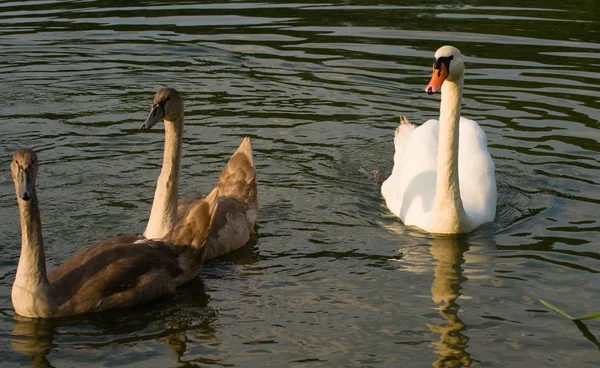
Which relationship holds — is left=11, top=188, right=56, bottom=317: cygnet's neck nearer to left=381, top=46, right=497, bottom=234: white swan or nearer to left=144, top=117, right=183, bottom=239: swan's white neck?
left=144, top=117, right=183, bottom=239: swan's white neck

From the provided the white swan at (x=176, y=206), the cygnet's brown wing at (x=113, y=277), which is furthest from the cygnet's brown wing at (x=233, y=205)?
the cygnet's brown wing at (x=113, y=277)

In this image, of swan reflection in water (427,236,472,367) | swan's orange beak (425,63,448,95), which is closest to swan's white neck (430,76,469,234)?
swan reflection in water (427,236,472,367)

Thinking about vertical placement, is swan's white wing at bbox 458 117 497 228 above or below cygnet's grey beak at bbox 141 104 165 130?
below

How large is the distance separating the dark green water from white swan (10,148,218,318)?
149mm

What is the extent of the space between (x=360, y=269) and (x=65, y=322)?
2.47 m

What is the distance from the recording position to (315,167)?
12.1 m

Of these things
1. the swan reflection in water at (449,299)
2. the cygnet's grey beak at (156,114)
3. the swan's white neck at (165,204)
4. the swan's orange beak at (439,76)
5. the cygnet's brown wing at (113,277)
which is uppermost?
the swan's orange beak at (439,76)

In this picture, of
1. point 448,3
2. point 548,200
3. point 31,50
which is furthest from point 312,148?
point 448,3

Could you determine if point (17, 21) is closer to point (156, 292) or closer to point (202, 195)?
point (202, 195)

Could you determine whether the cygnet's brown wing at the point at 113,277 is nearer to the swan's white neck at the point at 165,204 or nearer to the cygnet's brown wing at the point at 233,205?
the swan's white neck at the point at 165,204

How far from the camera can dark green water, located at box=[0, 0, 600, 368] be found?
27.1 feet

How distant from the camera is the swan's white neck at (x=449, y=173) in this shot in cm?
1040

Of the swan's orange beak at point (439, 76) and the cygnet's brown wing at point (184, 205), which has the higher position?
the swan's orange beak at point (439, 76)

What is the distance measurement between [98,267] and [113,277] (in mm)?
142
